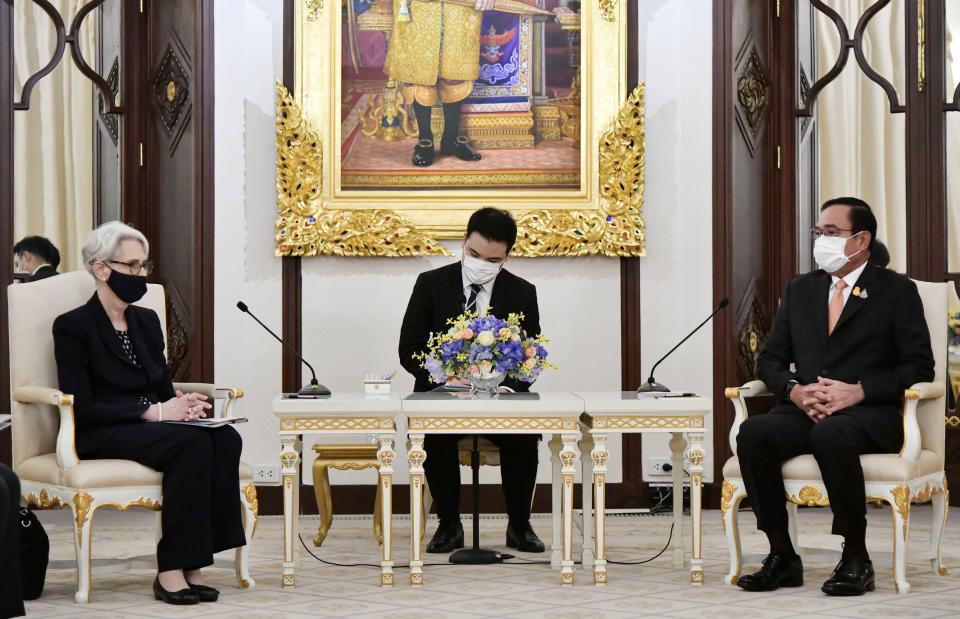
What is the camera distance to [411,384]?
5852 mm

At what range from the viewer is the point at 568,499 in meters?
3.87

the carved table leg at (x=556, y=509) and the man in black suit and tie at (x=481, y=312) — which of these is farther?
the man in black suit and tie at (x=481, y=312)

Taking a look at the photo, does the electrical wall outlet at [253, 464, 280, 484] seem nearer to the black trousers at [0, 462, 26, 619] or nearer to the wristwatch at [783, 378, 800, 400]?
the black trousers at [0, 462, 26, 619]

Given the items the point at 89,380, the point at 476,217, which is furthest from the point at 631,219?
the point at 89,380

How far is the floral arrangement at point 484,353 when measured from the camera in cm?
403

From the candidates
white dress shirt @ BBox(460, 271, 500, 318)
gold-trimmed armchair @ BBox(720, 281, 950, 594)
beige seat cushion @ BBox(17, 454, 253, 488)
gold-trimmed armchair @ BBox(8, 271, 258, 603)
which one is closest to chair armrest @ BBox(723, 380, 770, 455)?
gold-trimmed armchair @ BBox(720, 281, 950, 594)

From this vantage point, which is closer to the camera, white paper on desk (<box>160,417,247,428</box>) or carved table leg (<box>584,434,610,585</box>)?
white paper on desk (<box>160,417,247,428</box>)

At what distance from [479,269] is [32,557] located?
2086 mm

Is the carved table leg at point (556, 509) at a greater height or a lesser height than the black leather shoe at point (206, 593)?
greater

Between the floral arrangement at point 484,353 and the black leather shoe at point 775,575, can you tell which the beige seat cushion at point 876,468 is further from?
the floral arrangement at point 484,353

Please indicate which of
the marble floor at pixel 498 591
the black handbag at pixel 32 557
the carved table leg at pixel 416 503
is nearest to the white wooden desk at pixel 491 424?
the carved table leg at pixel 416 503

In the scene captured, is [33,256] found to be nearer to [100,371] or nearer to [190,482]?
[100,371]

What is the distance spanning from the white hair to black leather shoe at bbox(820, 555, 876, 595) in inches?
104

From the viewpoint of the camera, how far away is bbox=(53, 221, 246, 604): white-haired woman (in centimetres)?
362
